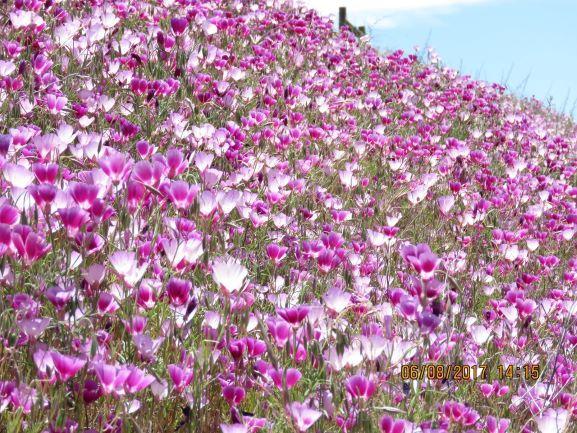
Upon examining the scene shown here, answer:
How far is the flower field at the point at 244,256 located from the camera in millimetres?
1871

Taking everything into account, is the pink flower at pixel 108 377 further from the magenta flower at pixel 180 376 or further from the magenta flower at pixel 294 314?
the magenta flower at pixel 294 314

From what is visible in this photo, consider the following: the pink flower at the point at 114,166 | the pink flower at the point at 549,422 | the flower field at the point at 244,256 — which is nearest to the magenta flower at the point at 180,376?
the flower field at the point at 244,256

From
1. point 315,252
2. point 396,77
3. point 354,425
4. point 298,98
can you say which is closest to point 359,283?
point 315,252

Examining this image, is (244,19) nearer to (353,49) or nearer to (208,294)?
(353,49)

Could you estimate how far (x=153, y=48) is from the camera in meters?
5.59

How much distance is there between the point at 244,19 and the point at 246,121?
9.71ft

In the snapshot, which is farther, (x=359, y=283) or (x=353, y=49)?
(x=353, y=49)

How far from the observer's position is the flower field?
6.14ft

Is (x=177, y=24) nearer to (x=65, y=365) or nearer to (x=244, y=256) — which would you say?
(x=244, y=256)

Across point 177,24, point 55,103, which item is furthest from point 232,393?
→ point 177,24

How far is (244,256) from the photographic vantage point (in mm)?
3217

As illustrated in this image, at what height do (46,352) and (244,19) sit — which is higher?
(244,19)

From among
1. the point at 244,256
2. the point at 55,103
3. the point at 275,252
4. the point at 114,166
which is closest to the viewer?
the point at 114,166

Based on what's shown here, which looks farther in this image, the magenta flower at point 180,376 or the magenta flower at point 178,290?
the magenta flower at point 178,290
